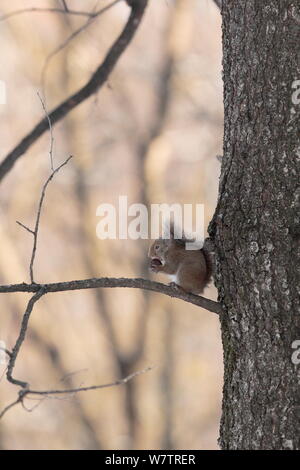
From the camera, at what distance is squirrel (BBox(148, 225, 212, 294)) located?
88.3 inches

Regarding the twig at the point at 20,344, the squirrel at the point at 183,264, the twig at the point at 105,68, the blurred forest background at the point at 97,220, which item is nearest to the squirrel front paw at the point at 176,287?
the squirrel at the point at 183,264

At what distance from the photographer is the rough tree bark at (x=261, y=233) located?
1.80 meters

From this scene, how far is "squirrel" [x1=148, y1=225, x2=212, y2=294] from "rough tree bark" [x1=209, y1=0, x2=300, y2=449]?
0.93 feet

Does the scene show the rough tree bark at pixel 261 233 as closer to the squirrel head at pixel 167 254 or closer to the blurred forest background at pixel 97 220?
the squirrel head at pixel 167 254

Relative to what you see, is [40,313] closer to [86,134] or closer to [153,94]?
[86,134]

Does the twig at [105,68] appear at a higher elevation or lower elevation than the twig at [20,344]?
higher

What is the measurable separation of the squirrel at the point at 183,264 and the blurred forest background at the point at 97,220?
4997 millimetres

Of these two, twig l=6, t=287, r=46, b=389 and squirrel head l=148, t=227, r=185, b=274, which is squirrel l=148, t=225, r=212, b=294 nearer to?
squirrel head l=148, t=227, r=185, b=274

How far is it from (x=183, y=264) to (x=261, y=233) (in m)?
0.48

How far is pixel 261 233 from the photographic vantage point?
1.85 m

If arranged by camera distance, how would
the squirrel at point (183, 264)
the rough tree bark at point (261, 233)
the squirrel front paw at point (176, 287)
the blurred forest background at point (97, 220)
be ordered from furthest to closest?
the blurred forest background at point (97, 220) < the squirrel at point (183, 264) < the squirrel front paw at point (176, 287) < the rough tree bark at point (261, 233)

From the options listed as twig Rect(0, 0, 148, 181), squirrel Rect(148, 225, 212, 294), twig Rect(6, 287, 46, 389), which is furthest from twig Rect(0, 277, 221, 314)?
twig Rect(0, 0, 148, 181)

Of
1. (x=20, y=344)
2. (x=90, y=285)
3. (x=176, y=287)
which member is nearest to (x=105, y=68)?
(x=176, y=287)

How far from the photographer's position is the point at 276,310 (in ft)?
5.96
